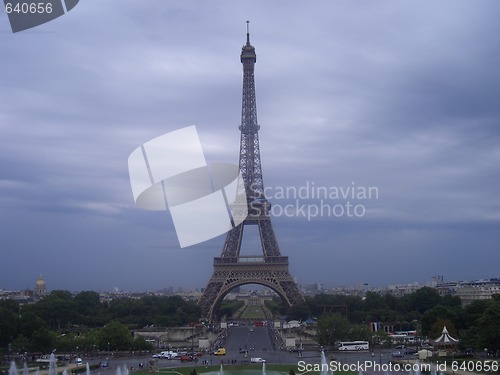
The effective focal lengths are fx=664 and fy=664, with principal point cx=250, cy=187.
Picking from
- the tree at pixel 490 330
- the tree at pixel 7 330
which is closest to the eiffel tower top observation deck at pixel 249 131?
the tree at pixel 7 330

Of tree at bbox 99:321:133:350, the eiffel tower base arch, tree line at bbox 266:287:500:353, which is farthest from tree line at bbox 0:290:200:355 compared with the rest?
tree line at bbox 266:287:500:353

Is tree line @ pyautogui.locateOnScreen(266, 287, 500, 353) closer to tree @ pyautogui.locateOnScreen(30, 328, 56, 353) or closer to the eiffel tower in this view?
the eiffel tower

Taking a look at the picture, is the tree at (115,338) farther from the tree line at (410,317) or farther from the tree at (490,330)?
the tree at (490,330)

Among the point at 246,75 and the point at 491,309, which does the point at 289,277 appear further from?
the point at 491,309

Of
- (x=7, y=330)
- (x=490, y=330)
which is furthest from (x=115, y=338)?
(x=490, y=330)

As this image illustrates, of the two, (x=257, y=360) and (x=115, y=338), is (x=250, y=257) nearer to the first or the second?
(x=115, y=338)

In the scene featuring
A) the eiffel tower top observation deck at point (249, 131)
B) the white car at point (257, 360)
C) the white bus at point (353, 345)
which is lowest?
the white car at point (257, 360)

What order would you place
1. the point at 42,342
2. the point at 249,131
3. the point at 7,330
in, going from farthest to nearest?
the point at 249,131 → the point at 7,330 → the point at 42,342
